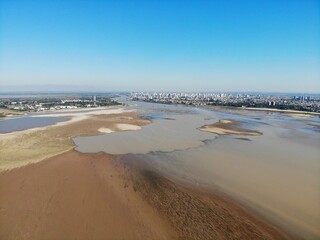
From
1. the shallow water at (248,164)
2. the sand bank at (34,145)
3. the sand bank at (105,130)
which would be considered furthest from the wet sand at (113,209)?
the sand bank at (105,130)

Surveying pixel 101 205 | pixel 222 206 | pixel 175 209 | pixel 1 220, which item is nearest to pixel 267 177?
pixel 222 206

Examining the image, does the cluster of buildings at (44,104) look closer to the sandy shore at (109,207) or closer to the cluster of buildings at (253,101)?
the cluster of buildings at (253,101)

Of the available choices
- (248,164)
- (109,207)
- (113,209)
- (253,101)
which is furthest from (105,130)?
(253,101)

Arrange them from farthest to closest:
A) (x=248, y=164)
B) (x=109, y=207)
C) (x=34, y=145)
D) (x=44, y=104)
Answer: (x=44, y=104) → (x=34, y=145) → (x=248, y=164) → (x=109, y=207)

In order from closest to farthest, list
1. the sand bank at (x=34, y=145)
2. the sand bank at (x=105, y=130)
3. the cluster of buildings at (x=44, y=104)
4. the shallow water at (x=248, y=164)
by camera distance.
→ the shallow water at (x=248, y=164) → the sand bank at (x=34, y=145) → the sand bank at (x=105, y=130) → the cluster of buildings at (x=44, y=104)

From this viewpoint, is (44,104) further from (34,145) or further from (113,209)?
(113,209)

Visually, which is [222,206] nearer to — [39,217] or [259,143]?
[39,217]
